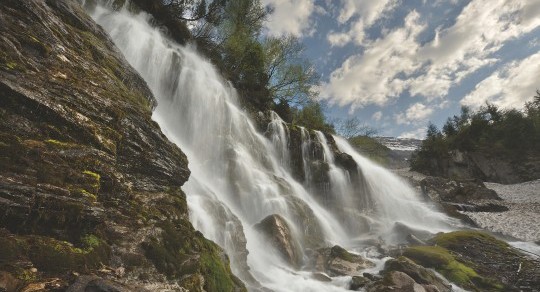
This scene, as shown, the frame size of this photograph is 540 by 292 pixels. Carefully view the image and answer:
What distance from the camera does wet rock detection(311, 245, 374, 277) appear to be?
38.8 ft

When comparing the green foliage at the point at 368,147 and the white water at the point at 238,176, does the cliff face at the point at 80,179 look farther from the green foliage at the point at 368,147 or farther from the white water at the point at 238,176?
A: the green foliage at the point at 368,147

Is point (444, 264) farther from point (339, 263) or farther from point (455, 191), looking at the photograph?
point (455, 191)

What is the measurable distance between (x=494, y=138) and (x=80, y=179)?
62.9 m

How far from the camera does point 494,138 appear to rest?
53.0 m

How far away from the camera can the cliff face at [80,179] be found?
4.50m

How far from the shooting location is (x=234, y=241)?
10570 millimetres

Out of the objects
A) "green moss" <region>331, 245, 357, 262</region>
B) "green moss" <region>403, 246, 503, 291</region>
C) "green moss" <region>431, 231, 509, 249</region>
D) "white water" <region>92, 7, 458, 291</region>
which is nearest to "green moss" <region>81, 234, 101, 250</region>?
"white water" <region>92, 7, 458, 291</region>

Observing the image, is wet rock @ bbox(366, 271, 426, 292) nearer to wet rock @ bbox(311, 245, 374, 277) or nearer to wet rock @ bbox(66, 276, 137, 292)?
wet rock @ bbox(311, 245, 374, 277)

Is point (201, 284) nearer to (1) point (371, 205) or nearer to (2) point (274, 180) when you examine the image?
(2) point (274, 180)

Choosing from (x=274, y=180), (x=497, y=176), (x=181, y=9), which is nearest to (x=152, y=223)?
(x=274, y=180)

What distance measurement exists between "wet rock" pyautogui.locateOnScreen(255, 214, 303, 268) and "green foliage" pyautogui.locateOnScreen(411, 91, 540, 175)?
4994 centimetres

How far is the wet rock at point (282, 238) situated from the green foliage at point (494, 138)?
4994cm

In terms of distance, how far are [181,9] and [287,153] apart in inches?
707

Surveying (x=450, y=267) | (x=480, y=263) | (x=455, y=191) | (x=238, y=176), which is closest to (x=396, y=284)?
(x=450, y=267)
